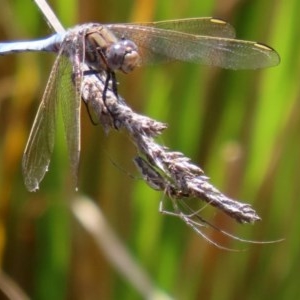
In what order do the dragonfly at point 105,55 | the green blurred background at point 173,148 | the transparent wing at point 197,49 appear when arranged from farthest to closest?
the green blurred background at point 173,148 < the transparent wing at point 197,49 < the dragonfly at point 105,55

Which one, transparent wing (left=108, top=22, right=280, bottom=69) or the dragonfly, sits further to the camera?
transparent wing (left=108, top=22, right=280, bottom=69)

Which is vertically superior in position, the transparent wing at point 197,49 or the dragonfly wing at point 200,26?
the dragonfly wing at point 200,26

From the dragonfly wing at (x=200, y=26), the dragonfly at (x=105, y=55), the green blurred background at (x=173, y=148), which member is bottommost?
the green blurred background at (x=173, y=148)

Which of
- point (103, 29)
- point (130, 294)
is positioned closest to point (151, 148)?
point (103, 29)

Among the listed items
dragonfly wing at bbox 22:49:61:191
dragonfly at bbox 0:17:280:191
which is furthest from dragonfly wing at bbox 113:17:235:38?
dragonfly wing at bbox 22:49:61:191

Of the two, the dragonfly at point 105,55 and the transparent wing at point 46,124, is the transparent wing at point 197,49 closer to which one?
the dragonfly at point 105,55

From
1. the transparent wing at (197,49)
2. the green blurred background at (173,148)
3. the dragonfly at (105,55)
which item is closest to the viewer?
the dragonfly at (105,55)

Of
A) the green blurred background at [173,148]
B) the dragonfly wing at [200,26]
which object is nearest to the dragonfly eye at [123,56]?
the dragonfly wing at [200,26]

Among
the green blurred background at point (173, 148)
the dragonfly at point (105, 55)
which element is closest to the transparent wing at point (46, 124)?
the dragonfly at point (105, 55)

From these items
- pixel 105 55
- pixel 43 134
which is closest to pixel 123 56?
pixel 105 55

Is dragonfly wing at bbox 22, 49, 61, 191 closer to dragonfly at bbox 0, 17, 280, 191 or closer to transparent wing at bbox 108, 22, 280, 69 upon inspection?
dragonfly at bbox 0, 17, 280, 191

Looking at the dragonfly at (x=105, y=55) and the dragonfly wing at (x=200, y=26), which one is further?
the dragonfly wing at (x=200, y=26)
